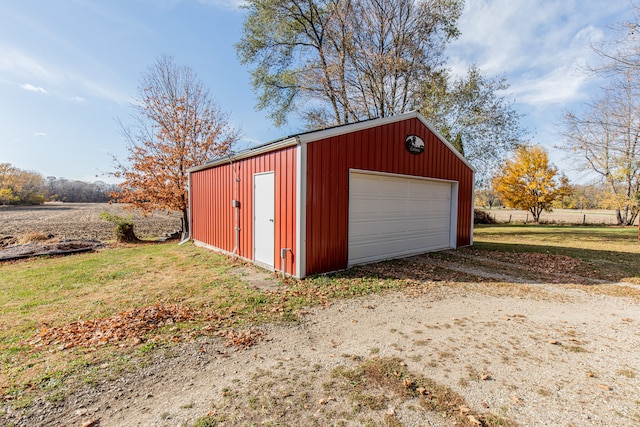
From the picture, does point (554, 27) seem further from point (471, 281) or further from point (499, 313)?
point (499, 313)

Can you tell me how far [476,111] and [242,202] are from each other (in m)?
13.2

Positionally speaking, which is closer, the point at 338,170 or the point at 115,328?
the point at 115,328

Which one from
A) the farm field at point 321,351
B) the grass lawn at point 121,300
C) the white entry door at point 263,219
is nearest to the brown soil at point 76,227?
the grass lawn at point 121,300

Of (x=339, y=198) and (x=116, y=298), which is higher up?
(x=339, y=198)

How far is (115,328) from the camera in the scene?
3.56 m

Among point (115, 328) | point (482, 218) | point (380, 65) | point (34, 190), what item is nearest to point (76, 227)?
point (115, 328)

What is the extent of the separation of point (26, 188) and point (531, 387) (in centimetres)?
6804

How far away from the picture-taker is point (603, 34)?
8453 millimetres

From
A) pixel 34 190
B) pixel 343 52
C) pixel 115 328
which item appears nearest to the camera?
pixel 115 328

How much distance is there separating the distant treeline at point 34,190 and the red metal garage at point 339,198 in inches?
1294

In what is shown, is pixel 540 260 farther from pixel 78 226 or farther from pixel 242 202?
pixel 78 226

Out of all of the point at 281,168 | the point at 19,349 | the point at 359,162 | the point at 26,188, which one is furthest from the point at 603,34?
the point at 26,188

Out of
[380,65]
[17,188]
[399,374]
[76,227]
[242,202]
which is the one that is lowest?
[76,227]

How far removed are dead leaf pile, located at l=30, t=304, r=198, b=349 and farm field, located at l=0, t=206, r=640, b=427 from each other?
0.03 meters
